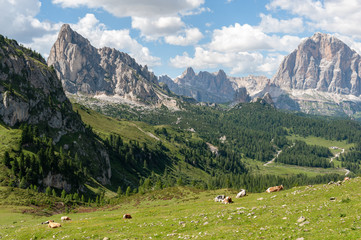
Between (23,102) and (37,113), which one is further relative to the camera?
(37,113)

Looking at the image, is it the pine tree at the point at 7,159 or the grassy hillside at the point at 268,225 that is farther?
the pine tree at the point at 7,159

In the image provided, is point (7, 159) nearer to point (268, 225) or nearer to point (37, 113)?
point (37, 113)

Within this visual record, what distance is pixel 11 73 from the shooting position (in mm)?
186250

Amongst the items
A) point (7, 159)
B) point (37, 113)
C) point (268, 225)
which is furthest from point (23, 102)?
point (268, 225)

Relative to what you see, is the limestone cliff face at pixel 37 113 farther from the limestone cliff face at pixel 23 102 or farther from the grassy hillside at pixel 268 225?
the grassy hillside at pixel 268 225

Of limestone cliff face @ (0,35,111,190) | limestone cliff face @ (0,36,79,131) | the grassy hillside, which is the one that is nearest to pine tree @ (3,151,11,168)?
limestone cliff face @ (0,35,111,190)

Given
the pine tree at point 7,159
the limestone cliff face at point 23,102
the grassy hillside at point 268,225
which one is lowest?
the grassy hillside at point 268,225

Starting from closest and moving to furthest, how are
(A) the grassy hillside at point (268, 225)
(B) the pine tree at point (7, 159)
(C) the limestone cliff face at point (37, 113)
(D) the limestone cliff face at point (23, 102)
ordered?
(A) the grassy hillside at point (268, 225) → (B) the pine tree at point (7, 159) → (D) the limestone cliff face at point (23, 102) → (C) the limestone cliff face at point (37, 113)

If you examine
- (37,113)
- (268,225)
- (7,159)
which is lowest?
(268,225)

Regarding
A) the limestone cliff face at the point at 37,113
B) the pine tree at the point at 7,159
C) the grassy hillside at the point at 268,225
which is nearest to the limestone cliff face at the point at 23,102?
the limestone cliff face at the point at 37,113

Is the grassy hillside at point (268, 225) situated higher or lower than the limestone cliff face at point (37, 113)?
lower

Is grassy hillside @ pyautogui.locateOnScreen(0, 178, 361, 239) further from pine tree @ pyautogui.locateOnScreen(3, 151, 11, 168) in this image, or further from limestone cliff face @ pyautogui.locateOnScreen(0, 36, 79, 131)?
limestone cliff face @ pyautogui.locateOnScreen(0, 36, 79, 131)

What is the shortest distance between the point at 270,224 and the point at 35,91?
670ft

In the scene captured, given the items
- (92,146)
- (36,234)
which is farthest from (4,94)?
(36,234)
